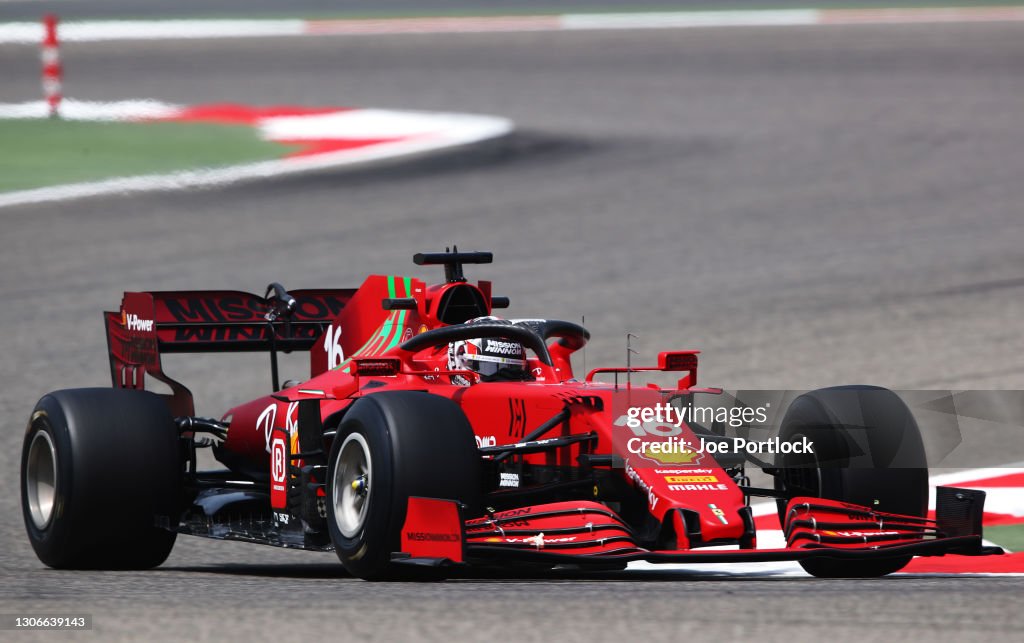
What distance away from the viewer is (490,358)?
8906 millimetres

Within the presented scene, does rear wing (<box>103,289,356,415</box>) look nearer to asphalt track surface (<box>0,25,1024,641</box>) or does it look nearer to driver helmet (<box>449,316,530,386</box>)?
asphalt track surface (<box>0,25,1024,641</box>)

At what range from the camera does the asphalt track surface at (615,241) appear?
6508mm

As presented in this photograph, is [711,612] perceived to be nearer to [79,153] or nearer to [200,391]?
[200,391]

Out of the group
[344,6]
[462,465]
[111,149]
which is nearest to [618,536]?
[462,465]

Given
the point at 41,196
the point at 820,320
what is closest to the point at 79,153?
the point at 41,196

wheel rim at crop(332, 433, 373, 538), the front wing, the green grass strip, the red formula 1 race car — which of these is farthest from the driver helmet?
the green grass strip

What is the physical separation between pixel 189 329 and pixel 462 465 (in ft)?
11.5

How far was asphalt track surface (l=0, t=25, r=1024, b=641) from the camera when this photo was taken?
6508mm

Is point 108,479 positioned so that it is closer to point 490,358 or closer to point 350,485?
point 350,485

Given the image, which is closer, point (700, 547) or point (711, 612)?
point (711, 612)

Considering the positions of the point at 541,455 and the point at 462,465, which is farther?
the point at 541,455

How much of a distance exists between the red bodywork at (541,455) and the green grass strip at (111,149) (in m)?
11.4

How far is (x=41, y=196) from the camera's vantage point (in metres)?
20.5

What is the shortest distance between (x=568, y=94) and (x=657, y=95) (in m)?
1.32
